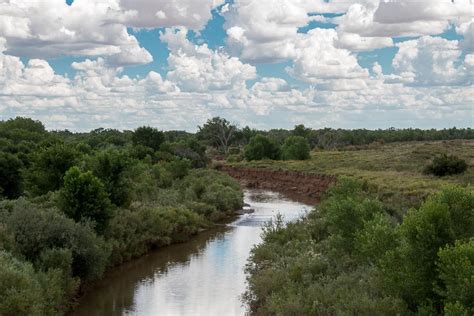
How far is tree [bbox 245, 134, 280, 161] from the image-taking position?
114875 millimetres

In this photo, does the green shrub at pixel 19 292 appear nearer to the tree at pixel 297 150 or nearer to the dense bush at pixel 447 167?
the dense bush at pixel 447 167

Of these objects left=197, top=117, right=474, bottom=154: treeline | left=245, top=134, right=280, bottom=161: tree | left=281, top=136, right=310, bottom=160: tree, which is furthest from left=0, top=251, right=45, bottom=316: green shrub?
left=197, top=117, right=474, bottom=154: treeline

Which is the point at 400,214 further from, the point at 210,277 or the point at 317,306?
the point at 317,306

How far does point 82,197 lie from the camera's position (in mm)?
34000

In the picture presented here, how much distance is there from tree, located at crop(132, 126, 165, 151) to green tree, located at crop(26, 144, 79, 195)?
2254 inches

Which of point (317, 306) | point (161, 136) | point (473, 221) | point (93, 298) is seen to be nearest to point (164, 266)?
point (93, 298)

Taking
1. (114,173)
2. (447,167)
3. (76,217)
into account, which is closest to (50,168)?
(114,173)

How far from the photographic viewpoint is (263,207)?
217 ft

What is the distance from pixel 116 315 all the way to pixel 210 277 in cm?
747

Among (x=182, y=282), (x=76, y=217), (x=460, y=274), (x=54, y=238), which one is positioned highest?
(x=460, y=274)

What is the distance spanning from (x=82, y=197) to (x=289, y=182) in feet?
187

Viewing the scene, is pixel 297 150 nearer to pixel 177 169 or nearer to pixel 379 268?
pixel 177 169

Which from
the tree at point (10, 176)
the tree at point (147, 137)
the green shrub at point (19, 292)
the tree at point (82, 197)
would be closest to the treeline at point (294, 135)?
the tree at point (147, 137)

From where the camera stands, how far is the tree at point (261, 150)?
11488cm
